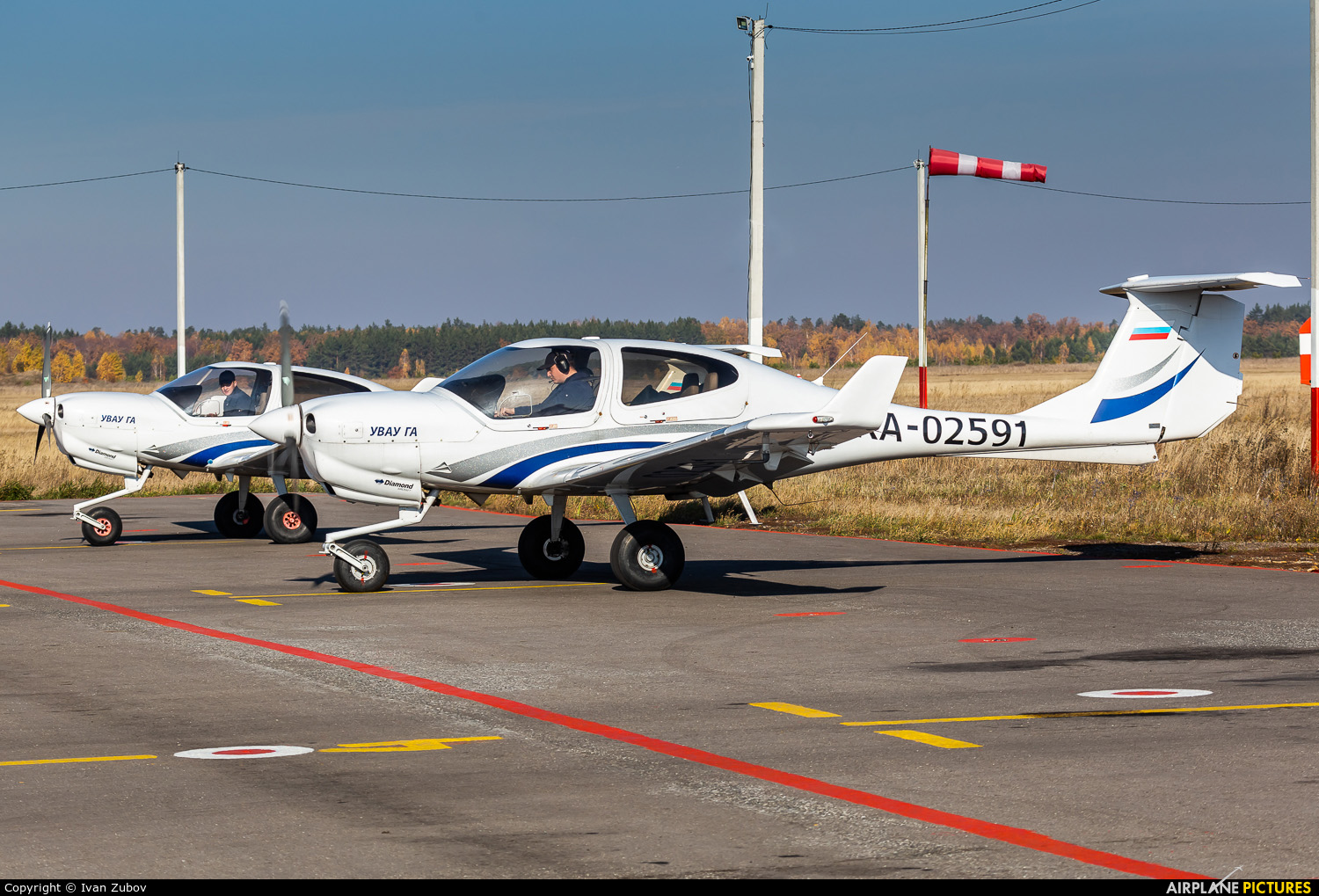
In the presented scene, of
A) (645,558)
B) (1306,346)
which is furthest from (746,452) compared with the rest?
(1306,346)

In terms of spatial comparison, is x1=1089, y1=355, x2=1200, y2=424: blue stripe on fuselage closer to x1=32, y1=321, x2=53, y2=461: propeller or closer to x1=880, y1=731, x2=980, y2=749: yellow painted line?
x1=880, y1=731, x2=980, y2=749: yellow painted line

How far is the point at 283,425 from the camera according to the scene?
45.9 ft

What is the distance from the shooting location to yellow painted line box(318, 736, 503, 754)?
7281 millimetres

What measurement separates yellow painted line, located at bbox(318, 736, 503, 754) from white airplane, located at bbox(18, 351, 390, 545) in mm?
12882

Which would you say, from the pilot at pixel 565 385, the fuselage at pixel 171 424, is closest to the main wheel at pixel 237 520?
the fuselage at pixel 171 424

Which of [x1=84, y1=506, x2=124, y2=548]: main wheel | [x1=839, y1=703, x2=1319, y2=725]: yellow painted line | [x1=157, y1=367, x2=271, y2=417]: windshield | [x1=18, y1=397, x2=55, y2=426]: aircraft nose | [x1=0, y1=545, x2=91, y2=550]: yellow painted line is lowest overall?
[x1=0, y1=545, x2=91, y2=550]: yellow painted line

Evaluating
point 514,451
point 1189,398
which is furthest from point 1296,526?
point 514,451

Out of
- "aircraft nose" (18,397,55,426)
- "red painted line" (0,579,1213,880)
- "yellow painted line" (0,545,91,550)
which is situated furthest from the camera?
"aircraft nose" (18,397,55,426)

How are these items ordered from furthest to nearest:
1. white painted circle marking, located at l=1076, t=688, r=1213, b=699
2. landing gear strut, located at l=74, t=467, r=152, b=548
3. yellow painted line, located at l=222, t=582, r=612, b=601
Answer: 1. landing gear strut, located at l=74, t=467, r=152, b=548
2. yellow painted line, located at l=222, t=582, r=612, b=601
3. white painted circle marking, located at l=1076, t=688, r=1213, b=699

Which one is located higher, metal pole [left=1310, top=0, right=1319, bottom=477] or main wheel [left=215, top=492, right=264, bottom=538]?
metal pole [left=1310, top=0, right=1319, bottom=477]

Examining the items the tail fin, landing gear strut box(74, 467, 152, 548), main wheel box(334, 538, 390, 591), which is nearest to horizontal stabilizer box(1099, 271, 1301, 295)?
the tail fin

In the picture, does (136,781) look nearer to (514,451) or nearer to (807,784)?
(807,784)

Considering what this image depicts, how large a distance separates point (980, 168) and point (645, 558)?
14977mm

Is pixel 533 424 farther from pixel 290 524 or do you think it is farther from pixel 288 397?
pixel 290 524
